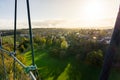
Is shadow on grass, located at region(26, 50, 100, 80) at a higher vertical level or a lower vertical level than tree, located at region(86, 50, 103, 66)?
lower

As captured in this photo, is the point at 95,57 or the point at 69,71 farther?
the point at 69,71

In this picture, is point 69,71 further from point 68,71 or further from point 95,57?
point 95,57

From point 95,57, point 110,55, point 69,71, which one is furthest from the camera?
point 69,71

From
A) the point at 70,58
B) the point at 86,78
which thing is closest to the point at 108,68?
the point at 86,78

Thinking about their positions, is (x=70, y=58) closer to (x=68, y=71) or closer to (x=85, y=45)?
(x=85, y=45)

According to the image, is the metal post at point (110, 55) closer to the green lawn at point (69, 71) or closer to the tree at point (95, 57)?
the green lawn at point (69, 71)

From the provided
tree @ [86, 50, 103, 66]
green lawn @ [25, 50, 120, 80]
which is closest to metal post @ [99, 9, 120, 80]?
green lawn @ [25, 50, 120, 80]

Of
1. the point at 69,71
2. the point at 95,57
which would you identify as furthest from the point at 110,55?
the point at 69,71

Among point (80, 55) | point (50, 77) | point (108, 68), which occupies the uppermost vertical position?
point (108, 68)

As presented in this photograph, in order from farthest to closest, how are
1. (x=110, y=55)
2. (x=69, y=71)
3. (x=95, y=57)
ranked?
1. (x=69, y=71)
2. (x=95, y=57)
3. (x=110, y=55)

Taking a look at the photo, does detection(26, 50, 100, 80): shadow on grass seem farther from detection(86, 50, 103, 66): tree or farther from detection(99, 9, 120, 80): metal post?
detection(99, 9, 120, 80): metal post

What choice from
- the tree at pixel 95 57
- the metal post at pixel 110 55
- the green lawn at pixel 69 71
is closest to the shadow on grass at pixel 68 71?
the green lawn at pixel 69 71
